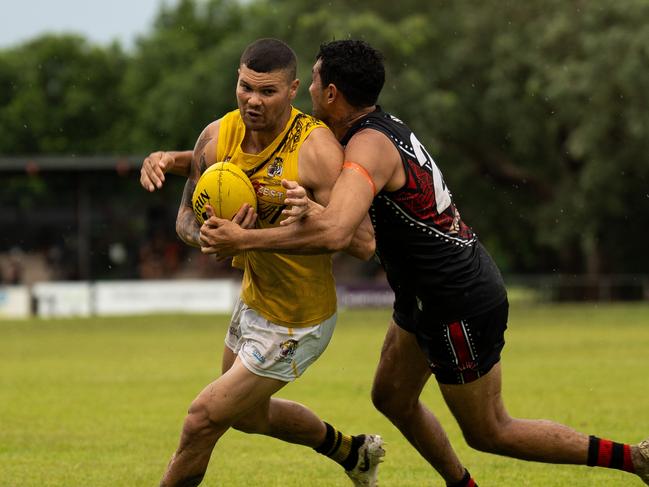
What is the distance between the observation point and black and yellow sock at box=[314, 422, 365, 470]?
8.05 metres

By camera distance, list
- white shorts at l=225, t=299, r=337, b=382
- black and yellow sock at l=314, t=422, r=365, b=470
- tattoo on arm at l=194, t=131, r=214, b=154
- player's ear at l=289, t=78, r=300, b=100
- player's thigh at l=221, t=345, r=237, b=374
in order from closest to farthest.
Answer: player's ear at l=289, t=78, r=300, b=100, white shorts at l=225, t=299, r=337, b=382, tattoo on arm at l=194, t=131, r=214, b=154, player's thigh at l=221, t=345, r=237, b=374, black and yellow sock at l=314, t=422, r=365, b=470

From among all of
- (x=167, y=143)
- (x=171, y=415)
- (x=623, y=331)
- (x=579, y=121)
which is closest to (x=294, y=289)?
(x=171, y=415)

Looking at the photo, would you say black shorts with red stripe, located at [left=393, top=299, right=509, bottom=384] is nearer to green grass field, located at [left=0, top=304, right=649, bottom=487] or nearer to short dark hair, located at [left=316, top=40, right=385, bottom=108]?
short dark hair, located at [left=316, top=40, right=385, bottom=108]

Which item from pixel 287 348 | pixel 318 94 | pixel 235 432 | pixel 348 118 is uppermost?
pixel 318 94

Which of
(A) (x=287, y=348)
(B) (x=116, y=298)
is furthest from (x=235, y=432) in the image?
(B) (x=116, y=298)

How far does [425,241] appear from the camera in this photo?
6945 mm

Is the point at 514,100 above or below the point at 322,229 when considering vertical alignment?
below

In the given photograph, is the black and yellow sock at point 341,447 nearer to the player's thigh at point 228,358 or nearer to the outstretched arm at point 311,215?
the player's thigh at point 228,358

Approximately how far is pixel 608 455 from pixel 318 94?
8.79ft

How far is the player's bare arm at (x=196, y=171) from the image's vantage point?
7.03 m

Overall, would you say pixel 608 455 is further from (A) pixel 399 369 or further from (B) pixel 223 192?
(B) pixel 223 192

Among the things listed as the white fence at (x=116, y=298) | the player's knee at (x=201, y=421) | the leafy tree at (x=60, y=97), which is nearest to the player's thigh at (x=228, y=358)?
the player's knee at (x=201, y=421)

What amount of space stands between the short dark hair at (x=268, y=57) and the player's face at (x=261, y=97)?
0.03 meters

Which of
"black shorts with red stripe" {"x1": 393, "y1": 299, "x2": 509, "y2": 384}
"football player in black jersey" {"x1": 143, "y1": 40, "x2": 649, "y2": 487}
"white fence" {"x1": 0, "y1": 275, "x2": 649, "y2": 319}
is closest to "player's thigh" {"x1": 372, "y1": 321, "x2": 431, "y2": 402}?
"football player in black jersey" {"x1": 143, "y1": 40, "x2": 649, "y2": 487}
